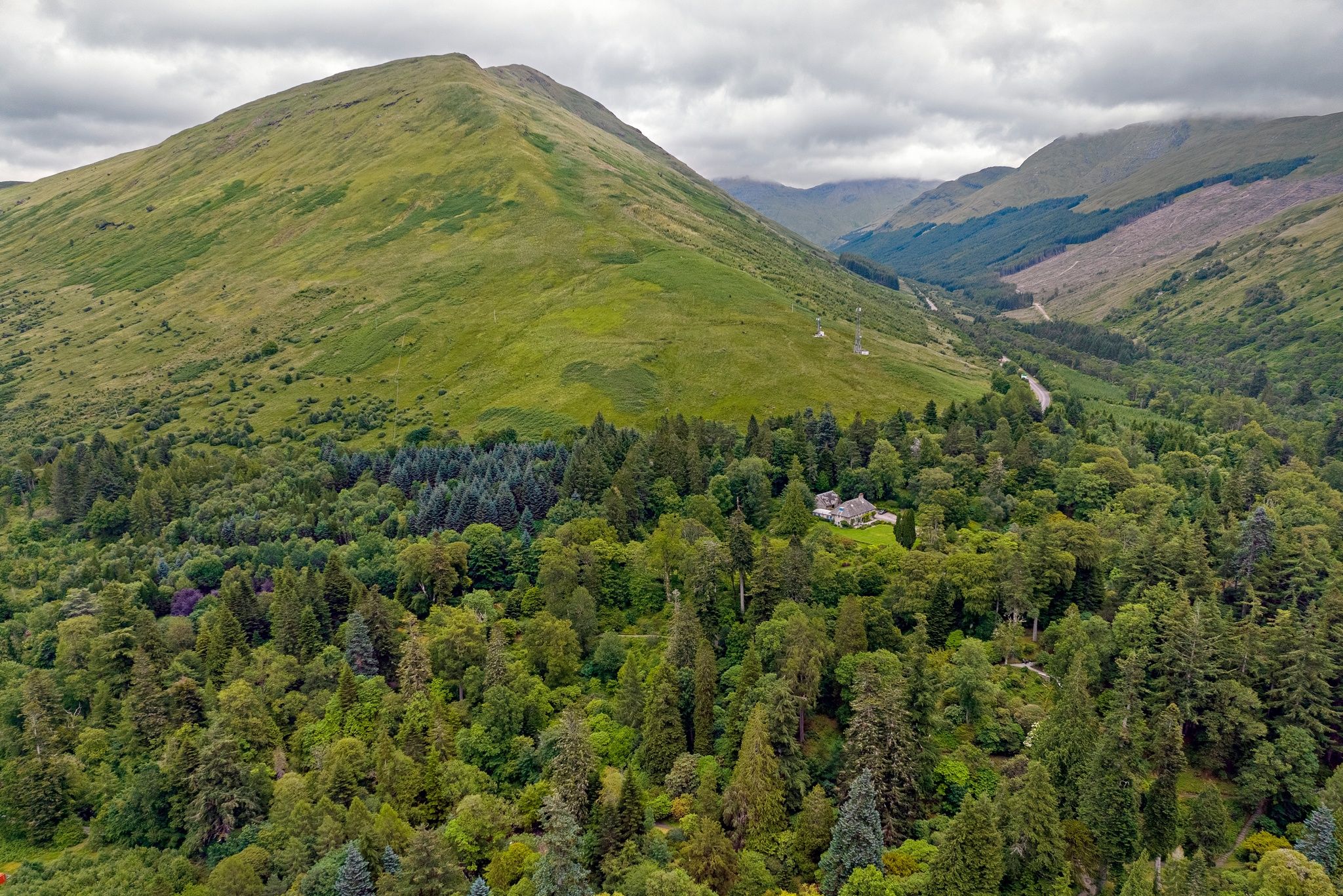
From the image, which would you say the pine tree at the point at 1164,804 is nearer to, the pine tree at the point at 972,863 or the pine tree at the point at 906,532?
the pine tree at the point at 972,863

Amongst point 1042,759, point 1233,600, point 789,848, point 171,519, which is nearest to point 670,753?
point 789,848

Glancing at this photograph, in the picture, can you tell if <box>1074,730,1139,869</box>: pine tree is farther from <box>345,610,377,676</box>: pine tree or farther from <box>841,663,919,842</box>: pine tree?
<box>345,610,377,676</box>: pine tree

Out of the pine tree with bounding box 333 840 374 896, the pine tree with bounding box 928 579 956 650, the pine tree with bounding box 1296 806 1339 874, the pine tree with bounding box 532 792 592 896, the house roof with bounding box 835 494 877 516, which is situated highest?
the house roof with bounding box 835 494 877 516

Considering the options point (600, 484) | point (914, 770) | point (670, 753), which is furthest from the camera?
point (600, 484)

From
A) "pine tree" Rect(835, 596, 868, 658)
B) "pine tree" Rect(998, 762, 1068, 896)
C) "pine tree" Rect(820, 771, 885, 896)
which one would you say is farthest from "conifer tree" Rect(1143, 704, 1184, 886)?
"pine tree" Rect(835, 596, 868, 658)

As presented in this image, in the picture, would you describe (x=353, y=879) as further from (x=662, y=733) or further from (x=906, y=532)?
(x=906, y=532)

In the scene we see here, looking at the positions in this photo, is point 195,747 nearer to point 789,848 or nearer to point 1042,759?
point 789,848

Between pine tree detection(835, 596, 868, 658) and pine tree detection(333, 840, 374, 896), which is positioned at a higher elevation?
pine tree detection(835, 596, 868, 658)

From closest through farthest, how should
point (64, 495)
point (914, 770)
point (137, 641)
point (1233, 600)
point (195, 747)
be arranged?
point (914, 770)
point (195, 747)
point (1233, 600)
point (137, 641)
point (64, 495)
